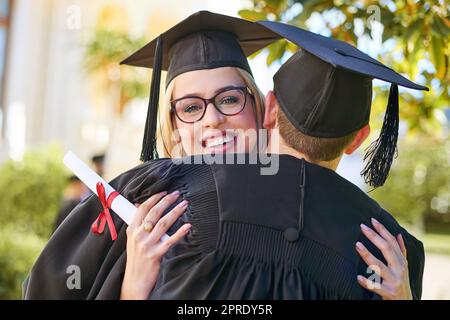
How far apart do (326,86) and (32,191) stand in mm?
8525

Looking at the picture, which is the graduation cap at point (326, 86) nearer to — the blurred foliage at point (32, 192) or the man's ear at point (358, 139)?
the man's ear at point (358, 139)

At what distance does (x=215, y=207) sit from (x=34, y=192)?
8544 mm

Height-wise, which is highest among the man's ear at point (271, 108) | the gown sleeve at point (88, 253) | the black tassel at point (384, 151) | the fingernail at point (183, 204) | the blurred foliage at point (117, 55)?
the blurred foliage at point (117, 55)

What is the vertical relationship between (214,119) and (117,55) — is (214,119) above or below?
below

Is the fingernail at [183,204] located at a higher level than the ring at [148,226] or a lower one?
higher

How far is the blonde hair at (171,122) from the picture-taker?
2771 millimetres

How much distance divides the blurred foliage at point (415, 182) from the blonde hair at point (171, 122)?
14590 mm

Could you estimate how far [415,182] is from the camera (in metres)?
17.3

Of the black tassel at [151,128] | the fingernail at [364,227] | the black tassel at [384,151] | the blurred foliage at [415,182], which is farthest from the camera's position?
the blurred foliage at [415,182]

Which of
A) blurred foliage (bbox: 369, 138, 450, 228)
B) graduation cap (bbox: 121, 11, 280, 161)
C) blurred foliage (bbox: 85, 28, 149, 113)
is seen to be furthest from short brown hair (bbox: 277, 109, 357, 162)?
blurred foliage (bbox: 369, 138, 450, 228)

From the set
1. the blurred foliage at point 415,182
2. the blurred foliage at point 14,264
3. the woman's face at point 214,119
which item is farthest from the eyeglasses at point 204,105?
the blurred foliage at point 415,182

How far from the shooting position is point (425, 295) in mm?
8117

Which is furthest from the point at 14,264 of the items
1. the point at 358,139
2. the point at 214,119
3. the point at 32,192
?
the point at 358,139

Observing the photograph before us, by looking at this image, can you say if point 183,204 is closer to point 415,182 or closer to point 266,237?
point 266,237
